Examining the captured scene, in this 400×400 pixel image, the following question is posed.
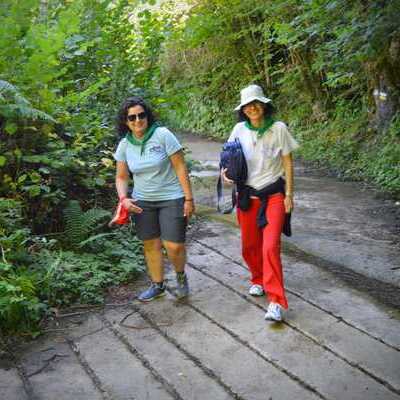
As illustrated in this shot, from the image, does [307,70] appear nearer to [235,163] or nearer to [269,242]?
[235,163]

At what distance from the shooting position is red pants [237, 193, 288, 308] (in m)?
4.16

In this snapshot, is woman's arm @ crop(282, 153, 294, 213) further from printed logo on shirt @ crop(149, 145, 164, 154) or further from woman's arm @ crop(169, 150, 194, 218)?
printed logo on shirt @ crop(149, 145, 164, 154)

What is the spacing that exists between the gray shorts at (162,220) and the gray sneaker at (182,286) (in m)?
0.38

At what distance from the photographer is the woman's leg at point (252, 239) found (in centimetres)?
444

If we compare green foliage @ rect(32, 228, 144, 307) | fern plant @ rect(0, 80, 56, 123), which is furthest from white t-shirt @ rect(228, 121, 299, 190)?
fern plant @ rect(0, 80, 56, 123)

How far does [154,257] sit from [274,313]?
1218 mm

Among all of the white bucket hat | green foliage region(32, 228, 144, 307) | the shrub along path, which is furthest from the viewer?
green foliage region(32, 228, 144, 307)

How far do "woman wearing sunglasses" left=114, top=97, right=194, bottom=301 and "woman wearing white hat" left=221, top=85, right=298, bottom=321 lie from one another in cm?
43

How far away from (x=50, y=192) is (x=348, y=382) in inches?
140

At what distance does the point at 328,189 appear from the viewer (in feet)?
29.7

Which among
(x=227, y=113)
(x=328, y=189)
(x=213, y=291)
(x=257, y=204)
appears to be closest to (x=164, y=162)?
(x=257, y=204)

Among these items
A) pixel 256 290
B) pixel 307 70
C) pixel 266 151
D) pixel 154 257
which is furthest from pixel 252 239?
pixel 307 70

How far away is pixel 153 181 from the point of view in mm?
4500

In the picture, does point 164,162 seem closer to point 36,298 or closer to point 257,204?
point 257,204
